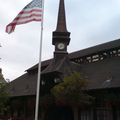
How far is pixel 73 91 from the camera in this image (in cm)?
3281

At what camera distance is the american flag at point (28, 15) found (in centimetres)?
1994

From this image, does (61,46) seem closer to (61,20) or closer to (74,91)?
(61,20)

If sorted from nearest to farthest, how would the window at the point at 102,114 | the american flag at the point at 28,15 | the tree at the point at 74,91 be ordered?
the american flag at the point at 28,15 → the tree at the point at 74,91 → the window at the point at 102,114

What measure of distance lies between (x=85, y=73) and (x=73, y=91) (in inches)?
388

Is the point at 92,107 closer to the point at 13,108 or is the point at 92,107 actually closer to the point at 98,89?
the point at 98,89

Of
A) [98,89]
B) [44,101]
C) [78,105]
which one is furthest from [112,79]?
[44,101]

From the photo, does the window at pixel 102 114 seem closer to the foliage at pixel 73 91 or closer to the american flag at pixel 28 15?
the foliage at pixel 73 91

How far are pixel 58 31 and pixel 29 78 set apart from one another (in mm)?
10456

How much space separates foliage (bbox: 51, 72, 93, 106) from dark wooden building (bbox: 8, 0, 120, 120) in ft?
6.08

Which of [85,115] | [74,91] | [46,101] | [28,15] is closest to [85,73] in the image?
[46,101]

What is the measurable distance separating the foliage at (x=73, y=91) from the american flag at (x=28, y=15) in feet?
43.9

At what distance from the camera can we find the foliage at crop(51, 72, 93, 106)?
3259 centimetres

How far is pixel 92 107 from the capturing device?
116 feet

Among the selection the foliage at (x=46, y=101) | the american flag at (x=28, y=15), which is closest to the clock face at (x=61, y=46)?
the foliage at (x=46, y=101)
